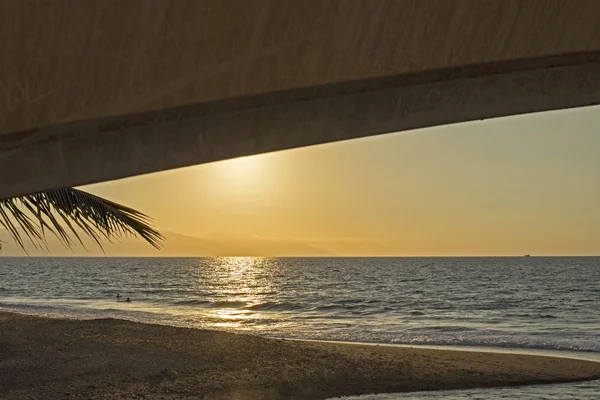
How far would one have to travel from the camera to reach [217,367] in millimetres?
13344

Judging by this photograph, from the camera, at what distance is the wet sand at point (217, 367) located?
11.5 metres

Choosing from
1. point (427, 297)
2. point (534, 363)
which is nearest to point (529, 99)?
point (534, 363)

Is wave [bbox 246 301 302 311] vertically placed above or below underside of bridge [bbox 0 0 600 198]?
above

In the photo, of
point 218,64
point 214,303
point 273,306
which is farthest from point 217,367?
point 214,303

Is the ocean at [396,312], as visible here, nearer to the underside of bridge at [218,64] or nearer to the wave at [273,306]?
the wave at [273,306]

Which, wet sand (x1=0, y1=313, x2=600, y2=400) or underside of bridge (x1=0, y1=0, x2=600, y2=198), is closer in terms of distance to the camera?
underside of bridge (x1=0, y1=0, x2=600, y2=198)

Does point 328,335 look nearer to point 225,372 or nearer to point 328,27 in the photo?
point 225,372

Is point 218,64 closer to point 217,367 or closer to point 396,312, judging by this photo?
point 217,367

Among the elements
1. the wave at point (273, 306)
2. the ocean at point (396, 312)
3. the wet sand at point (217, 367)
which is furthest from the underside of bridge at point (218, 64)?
the wave at point (273, 306)

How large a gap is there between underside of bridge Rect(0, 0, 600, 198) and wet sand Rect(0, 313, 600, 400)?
10.0 metres

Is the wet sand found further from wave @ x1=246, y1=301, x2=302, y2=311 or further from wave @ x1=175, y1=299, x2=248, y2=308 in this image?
wave @ x1=175, y1=299, x2=248, y2=308

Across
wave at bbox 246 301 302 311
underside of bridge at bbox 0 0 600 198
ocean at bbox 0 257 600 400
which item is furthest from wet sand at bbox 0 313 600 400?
wave at bbox 246 301 302 311

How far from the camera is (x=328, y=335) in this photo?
23953 mm

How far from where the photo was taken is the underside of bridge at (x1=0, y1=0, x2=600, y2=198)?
1.16 meters
